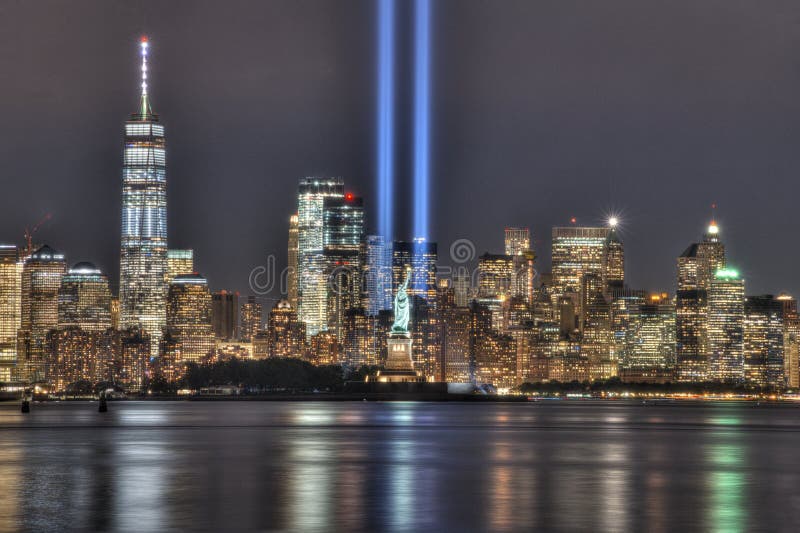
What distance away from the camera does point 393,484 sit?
46.8 m

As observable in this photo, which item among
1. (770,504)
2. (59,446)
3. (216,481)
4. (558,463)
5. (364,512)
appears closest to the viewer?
(364,512)

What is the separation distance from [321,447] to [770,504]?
107 feet

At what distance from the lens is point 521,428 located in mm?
101688

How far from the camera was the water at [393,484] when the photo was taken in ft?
119

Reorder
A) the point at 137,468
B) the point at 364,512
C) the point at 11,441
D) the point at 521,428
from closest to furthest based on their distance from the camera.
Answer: the point at 364,512 → the point at 137,468 → the point at 11,441 → the point at 521,428

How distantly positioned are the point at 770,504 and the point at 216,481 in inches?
706

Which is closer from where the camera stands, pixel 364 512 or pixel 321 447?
pixel 364 512

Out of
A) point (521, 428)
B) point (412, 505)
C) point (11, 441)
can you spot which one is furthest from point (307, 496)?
point (521, 428)

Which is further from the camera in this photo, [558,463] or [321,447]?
[321,447]

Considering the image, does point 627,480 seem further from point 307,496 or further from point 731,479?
point 307,496

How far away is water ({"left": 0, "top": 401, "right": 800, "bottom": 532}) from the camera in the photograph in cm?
3638

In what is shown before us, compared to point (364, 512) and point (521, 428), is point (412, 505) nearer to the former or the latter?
point (364, 512)

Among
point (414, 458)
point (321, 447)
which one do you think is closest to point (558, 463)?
point (414, 458)

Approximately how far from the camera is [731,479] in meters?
50.1
